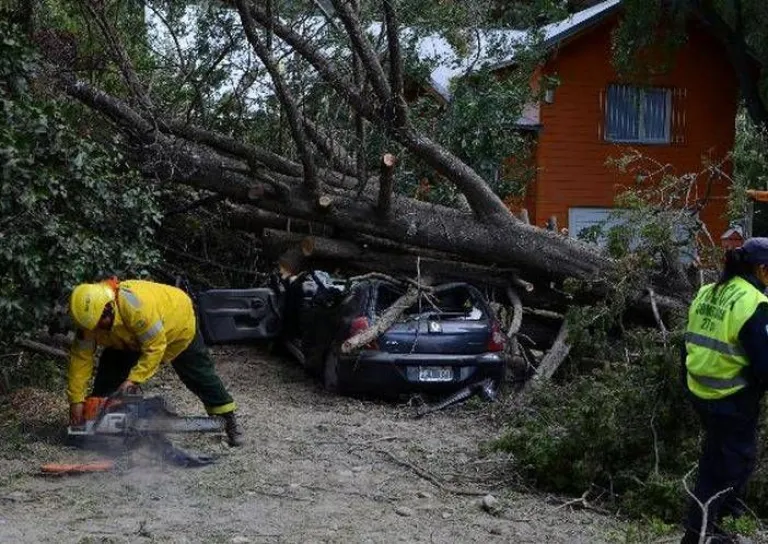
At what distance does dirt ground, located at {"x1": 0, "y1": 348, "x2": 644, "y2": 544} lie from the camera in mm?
6504

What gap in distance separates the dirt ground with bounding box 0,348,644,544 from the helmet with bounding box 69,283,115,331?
1.05 m

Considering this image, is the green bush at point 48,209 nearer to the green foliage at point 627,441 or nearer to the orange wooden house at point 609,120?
the green foliage at point 627,441

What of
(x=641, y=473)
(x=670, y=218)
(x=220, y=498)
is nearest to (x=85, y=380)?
(x=220, y=498)

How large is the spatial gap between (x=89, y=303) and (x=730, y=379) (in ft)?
13.8

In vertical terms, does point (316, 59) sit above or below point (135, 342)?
above

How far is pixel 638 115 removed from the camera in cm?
2336

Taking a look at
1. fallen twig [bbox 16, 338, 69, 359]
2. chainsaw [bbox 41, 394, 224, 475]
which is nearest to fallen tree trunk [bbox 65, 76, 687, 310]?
fallen twig [bbox 16, 338, 69, 359]

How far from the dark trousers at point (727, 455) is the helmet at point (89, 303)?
4005mm

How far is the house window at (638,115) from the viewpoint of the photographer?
75.9 feet

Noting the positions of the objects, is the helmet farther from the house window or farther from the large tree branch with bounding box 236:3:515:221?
the house window

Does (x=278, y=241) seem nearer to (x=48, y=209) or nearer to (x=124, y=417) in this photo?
(x=48, y=209)

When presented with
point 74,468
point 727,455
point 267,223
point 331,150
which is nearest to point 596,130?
→ point 331,150

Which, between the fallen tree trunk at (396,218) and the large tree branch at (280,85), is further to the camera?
the fallen tree trunk at (396,218)

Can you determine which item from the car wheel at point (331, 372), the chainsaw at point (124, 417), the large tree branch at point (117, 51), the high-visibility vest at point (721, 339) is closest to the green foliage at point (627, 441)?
the high-visibility vest at point (721, 339)
